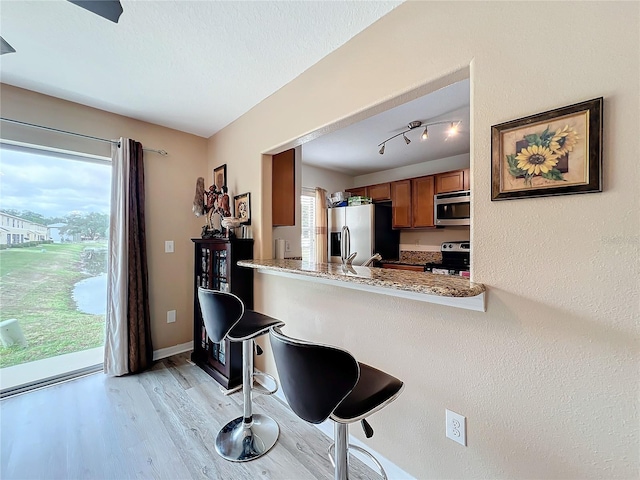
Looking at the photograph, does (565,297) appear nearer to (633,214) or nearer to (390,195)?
(633,214)

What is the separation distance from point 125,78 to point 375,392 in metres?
2.58

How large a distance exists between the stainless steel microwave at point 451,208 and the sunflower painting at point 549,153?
2.59 m

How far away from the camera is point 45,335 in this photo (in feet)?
7.62

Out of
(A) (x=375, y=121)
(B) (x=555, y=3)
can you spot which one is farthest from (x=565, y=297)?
(A) (x=375, y=121)

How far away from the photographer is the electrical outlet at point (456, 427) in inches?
45.7

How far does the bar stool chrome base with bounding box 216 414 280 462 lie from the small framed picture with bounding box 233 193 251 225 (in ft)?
5.03

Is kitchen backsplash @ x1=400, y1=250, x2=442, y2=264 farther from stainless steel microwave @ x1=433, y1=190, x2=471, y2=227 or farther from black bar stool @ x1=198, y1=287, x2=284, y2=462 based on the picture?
black bar stool @ x1=198, y1=287, x2=284, y2=462

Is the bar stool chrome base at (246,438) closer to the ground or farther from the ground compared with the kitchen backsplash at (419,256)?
closer to the ground

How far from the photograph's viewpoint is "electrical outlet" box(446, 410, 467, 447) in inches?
45.7

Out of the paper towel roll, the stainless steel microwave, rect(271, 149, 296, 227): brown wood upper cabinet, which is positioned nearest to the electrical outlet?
the paper towel roll

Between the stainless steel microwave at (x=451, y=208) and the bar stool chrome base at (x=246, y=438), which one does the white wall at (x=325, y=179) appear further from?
the bar stool chrome base at (x=246, y=438)

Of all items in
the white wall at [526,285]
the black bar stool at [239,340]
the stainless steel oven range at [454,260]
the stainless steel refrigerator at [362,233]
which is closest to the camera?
the white wall at [526,285]

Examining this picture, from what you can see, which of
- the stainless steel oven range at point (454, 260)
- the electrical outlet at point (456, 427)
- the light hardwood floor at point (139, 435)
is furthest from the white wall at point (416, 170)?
the light hardwood floor at point (139, 435)

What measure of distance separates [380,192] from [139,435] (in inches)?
156
